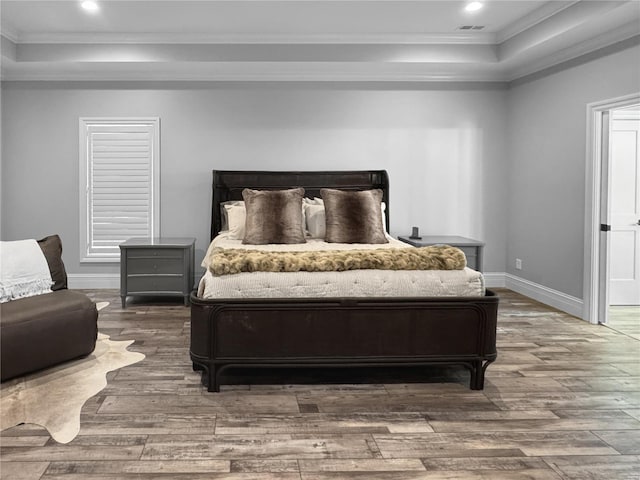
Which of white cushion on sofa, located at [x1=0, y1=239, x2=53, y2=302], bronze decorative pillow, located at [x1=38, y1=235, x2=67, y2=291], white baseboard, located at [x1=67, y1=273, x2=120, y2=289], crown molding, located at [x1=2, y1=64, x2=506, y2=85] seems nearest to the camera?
white cushion on sofa, located at [x1=0, y1=239, x2=53, y2=302]

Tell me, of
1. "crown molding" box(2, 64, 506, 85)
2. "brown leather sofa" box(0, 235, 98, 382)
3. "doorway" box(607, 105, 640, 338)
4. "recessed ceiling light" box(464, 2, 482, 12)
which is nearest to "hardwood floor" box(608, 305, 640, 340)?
"doorway" box(607, 105, 640, 338)

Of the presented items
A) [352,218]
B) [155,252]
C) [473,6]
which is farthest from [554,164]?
[155,252]

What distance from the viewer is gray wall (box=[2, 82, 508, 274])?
6.33m

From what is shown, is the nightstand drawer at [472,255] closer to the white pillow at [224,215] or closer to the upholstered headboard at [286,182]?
the upholstered headboard at [286,182]

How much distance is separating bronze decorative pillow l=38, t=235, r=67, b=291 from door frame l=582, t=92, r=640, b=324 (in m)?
4.35

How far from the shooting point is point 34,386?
129 inches

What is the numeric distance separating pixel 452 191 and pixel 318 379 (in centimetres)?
377

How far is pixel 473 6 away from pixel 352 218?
213cm

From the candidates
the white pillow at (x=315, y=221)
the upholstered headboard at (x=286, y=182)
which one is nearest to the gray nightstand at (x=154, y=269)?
the upholstered headboard at (x=286, y=182)

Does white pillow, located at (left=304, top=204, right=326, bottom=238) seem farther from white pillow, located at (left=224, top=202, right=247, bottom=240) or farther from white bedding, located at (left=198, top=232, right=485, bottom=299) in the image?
white bedding, located at (left=198, top=232, right=485, bottom=299)

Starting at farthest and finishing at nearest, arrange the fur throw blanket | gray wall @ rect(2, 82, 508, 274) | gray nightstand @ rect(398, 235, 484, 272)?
1. gray wall @ rect(2, 82, 508, 274)
2. gray nightstand @ rect(398, 235, 484, 272)
3. the fur throw blanket

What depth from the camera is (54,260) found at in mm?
3965

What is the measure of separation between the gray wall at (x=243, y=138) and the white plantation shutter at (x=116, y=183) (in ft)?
0.34

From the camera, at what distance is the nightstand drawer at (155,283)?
18.3ft
